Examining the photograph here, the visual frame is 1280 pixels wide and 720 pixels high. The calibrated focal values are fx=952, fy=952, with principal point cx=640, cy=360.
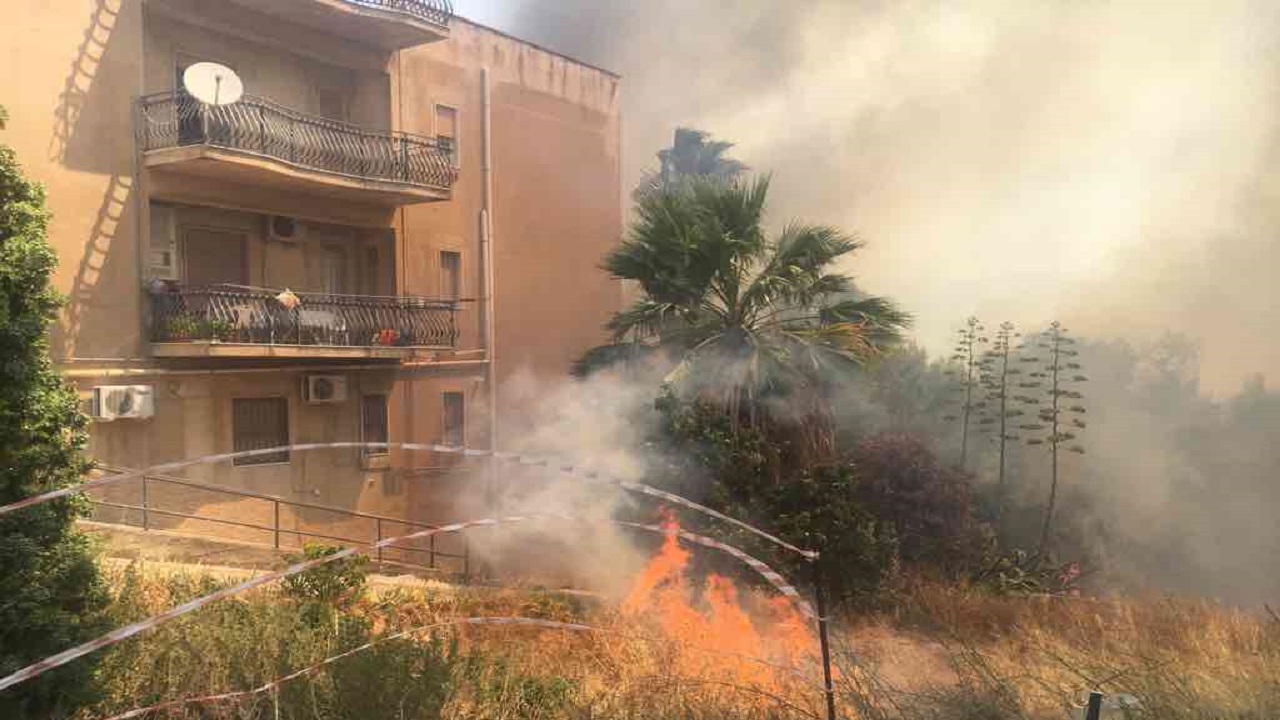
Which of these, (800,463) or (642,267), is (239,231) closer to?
(642,267)

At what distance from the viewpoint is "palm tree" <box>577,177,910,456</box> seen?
10.7 metres

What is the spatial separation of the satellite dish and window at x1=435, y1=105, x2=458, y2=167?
153 inches

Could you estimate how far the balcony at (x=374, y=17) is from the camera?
468 inches

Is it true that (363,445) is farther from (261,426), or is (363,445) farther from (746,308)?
(261,426)

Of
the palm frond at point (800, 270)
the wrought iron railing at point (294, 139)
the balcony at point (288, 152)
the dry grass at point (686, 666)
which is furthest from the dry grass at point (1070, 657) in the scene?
the wrought iron railing at point (294, 139)

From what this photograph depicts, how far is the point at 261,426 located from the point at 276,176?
3153 millimetres

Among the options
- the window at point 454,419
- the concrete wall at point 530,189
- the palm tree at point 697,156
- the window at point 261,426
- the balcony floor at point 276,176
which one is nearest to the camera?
the balcony floor at point 276,176

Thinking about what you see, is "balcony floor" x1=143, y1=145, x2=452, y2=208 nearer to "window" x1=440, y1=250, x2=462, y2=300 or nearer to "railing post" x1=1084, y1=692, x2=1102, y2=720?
"window" x1=440, y1=250, x2=462, y2=300

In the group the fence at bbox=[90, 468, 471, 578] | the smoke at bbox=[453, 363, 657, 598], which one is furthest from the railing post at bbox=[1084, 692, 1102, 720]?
the fence at bbox=[90, 468, 471, 578]

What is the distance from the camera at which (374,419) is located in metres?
13.5

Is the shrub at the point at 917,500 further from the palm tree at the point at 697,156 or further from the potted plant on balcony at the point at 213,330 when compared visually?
the palm tree at the point at 697,156

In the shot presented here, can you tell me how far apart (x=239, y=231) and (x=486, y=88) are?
4.74 m

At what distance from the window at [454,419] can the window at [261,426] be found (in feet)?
8.78

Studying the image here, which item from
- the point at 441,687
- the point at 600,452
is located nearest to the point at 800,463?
the point at 600,452
